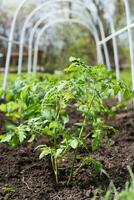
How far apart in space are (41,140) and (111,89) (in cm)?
113

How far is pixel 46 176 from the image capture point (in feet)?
7.20

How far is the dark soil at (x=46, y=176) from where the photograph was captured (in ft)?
6.36

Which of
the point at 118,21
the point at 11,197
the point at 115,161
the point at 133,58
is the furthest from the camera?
the point at 118,21

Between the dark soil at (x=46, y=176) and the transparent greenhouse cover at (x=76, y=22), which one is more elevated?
the transparent greenhouse cover at (x=76, y=22)

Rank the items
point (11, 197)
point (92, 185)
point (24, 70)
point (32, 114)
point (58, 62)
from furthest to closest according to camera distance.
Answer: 1. point (58, 62)
2. point (24, 70)
3. point (32, 114)
4. point (92, 185)
5. point (11, 197)

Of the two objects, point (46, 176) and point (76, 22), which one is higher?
point (76, 22)

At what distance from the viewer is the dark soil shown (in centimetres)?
194

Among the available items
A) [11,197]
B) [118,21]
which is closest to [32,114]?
[11,197]

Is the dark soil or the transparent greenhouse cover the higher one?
the transparent greenhouse cover

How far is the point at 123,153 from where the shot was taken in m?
2.64

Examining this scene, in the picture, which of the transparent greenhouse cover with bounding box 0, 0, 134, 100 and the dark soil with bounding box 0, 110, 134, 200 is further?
the transparent greenhouse cover with bounding box 0, 0, 134, 100

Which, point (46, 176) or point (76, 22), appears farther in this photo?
point (76, 22)

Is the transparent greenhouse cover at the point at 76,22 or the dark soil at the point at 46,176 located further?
the transparent greenhouse cover at the point at 76,22

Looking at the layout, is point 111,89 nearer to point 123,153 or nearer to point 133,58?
point 123,153
